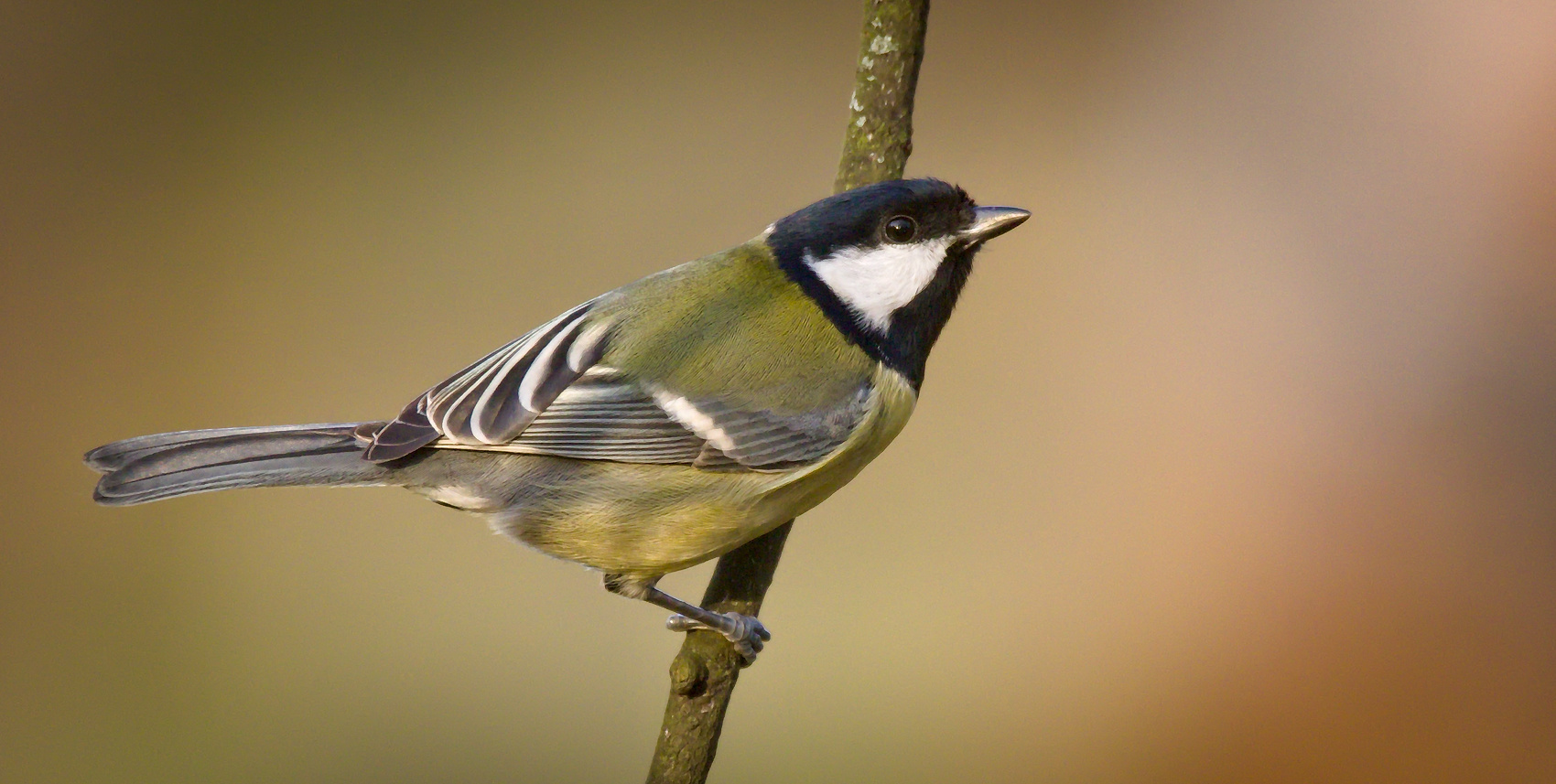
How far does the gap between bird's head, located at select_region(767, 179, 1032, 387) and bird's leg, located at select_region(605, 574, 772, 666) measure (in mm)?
321

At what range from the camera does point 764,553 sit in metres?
1.22

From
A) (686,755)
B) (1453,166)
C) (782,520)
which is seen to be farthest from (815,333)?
(1453,166)

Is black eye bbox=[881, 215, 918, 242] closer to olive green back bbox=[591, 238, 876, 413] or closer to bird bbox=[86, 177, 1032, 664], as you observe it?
bird bbox=[86, 177, 1032, 664]

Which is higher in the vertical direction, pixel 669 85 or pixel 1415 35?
pixel 1415 35

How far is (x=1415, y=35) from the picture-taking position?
2.03 m

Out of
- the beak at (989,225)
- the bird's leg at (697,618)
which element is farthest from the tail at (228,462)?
the beak at (989,225)

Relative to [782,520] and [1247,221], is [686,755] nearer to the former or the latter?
[782,520]

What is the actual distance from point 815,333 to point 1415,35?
5.18ft

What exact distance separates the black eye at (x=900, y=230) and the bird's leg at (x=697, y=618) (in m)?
0.44

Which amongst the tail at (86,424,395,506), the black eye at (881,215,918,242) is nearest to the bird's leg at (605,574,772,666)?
the tail at (86,424,395,506)

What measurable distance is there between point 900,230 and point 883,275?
0.05 meters

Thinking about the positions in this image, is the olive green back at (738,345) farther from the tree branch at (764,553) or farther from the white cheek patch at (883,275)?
the tree branch at (764,553)

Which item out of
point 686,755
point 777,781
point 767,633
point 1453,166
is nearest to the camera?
point 686,755

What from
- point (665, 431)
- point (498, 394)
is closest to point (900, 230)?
point (665, 431)
